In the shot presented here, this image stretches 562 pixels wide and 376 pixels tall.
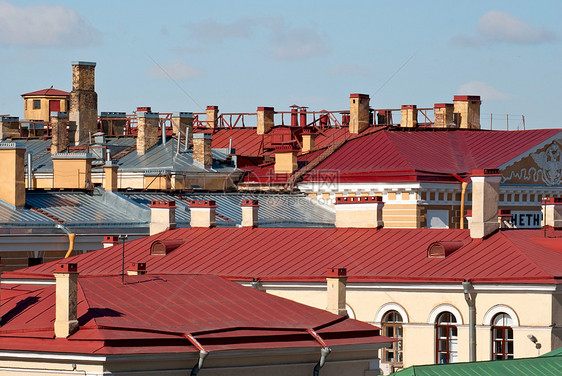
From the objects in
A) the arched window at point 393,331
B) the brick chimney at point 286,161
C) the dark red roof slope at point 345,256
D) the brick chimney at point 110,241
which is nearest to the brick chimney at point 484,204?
the dark red roof slope at point 345,256

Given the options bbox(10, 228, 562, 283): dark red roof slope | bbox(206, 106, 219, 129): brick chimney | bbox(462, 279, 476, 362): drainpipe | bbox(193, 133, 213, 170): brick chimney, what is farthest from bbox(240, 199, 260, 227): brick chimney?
bbox(206, 106, 219, 129): brick chimney

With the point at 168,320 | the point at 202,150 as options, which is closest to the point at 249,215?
the point at 168,320

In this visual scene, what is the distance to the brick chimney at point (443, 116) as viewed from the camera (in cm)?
7750

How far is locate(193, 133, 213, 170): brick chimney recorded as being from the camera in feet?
238

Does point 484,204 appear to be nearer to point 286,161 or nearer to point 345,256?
point 345,256

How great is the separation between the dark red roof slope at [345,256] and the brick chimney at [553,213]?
2176 millimetres

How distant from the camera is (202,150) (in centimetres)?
7256

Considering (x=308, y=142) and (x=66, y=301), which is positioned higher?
(x=308, y=142)

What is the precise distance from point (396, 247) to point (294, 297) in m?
3.57

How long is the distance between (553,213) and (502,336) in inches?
300

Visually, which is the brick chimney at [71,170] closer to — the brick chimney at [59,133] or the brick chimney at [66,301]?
the brick chimney at [59,133]

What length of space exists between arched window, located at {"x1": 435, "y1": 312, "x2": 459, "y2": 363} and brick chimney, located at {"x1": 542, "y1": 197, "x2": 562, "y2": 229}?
22.1ft

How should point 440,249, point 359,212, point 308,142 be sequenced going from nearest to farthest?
point 440,249 → point 359,212 → point 308,142

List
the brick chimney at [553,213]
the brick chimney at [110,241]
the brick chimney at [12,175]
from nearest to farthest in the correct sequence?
the brick chimney at [553,213], the brick chimney at [110,241], the brick chimney at [12,175]
